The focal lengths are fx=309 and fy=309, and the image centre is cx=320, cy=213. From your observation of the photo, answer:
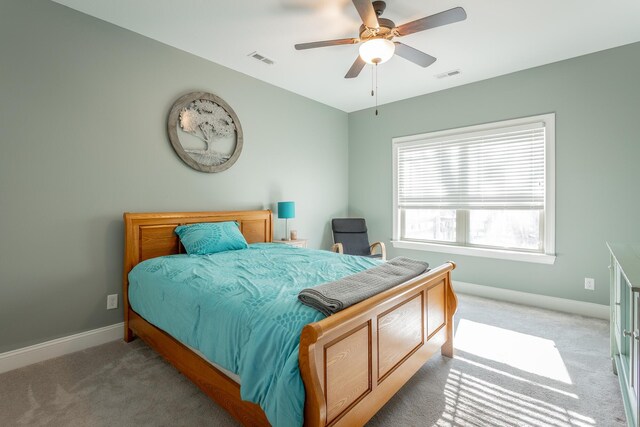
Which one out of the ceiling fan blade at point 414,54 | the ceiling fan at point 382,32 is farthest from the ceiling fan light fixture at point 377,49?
the ceiling fan blade at point 414,54

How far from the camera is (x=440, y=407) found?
6.02 ft

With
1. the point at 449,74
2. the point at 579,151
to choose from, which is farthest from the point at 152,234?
the point at 579,151

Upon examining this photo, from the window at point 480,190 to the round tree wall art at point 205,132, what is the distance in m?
2.41

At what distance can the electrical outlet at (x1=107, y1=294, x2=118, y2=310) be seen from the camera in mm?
2730

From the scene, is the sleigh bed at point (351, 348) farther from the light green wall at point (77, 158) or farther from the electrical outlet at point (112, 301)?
the light green wall at point (77, 158)

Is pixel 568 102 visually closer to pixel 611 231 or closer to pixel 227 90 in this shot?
pixel 611 231

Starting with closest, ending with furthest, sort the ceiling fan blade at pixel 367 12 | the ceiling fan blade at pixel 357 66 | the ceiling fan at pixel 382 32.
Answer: the ceiling fan blade at pixel 367 12, the ceiling fan at pixel 382 32, the ceiling fan blade at pixel 357 66

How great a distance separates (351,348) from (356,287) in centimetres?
33

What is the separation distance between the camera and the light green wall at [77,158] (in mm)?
2271

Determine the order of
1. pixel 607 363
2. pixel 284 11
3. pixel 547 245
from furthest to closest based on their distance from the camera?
1. pixel 547 245
2. pixel 284 11
3. pixel 607 363

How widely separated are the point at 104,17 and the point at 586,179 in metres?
4.83

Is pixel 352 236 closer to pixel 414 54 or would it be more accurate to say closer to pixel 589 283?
pixel 414 54

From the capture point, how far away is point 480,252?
3906 millimetres

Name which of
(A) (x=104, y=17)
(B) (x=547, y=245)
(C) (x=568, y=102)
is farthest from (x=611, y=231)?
(A) (x=104, y=17)
